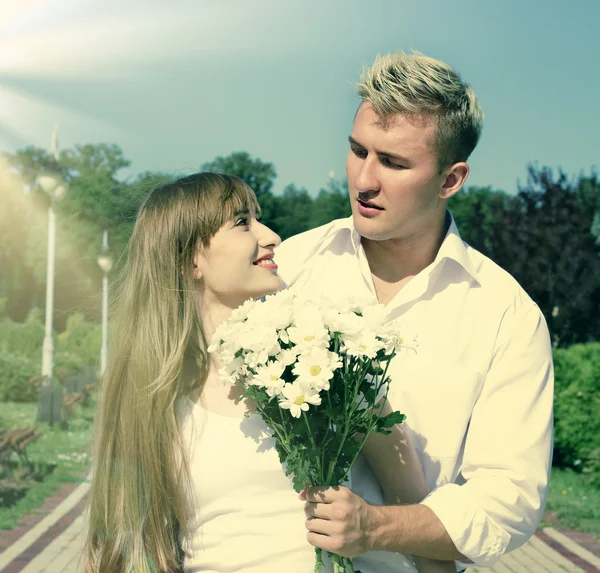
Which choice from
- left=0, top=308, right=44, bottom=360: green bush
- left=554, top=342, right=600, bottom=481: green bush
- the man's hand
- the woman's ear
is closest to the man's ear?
the woman's ear

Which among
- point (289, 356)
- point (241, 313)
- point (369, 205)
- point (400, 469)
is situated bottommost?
point (400, 469)

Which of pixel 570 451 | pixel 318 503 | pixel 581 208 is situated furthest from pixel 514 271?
pixel 318 503

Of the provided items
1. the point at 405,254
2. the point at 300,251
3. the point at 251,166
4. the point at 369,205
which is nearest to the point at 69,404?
the point at 300,251

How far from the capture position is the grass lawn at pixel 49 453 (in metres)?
8.98

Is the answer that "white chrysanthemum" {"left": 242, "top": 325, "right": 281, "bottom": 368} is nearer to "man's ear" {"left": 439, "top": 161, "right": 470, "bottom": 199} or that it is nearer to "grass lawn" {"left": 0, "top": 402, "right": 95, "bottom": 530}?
"man's ear" {"left": 439, "top": 161, "right": 470, "bottom": 199}

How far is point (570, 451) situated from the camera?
11.0m

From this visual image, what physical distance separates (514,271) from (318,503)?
14.1 metres

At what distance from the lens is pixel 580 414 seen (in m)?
10.8

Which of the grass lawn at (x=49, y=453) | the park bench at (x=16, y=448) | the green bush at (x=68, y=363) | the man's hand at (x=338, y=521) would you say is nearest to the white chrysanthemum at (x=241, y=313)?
the man's hand at (x=338, y=521)

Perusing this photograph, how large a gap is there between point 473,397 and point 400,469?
40 centimetres

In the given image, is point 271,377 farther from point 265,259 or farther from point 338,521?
point 265,259

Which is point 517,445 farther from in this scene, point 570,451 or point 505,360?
point 570,451

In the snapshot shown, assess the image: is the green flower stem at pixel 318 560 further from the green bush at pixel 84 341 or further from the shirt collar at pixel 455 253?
the green bush at pixel 84 341

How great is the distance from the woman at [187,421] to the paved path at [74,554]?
450 centimetres
